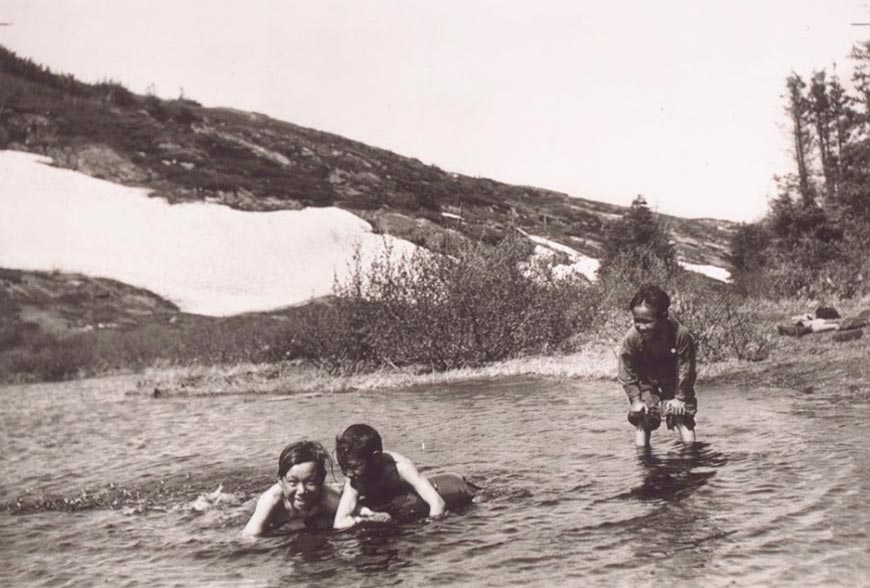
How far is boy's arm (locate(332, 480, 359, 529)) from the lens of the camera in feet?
21.3

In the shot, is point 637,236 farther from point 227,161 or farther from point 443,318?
point 227,161

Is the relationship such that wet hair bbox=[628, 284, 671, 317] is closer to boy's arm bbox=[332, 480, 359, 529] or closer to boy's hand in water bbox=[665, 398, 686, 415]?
boy's hand in water bbox=[665, 398, 686, 415]

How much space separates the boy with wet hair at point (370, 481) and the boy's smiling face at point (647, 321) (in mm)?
2198

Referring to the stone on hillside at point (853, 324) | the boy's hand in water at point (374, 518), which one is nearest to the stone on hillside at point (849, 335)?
the stone on hillside at point (853, 324)

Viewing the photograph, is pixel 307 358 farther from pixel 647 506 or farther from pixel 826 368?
pixel 647 506

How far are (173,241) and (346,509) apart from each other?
83.3ft

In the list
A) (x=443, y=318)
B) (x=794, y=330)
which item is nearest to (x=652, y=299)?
(x=794, y=330)

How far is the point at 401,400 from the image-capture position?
535 inches

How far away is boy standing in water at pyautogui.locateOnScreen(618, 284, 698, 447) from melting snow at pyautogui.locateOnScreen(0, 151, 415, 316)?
1853cm

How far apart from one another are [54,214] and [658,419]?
25.7 metres

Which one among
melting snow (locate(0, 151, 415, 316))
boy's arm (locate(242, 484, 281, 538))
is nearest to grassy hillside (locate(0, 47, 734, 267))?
melting snow (locate(0, 151, 415, 316))

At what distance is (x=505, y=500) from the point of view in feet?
22.8

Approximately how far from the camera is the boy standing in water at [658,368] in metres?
7.55

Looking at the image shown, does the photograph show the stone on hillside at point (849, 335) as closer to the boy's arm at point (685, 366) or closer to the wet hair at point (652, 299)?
the boy's arm at point (685, 366)
